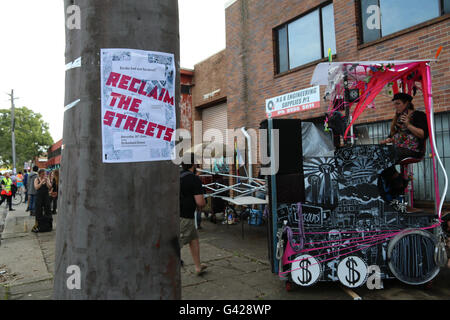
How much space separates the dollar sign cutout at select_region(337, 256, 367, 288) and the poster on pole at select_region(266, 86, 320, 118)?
601 cm

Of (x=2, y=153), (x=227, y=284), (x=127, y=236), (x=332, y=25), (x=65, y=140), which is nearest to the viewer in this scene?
(x=127, y=236)

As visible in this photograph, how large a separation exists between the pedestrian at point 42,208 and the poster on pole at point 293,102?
7331mm

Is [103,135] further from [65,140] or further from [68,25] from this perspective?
[68,25]

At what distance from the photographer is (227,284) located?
4738mm

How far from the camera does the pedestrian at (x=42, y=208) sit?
9.29 meters

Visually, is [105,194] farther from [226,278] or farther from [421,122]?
[421,122]

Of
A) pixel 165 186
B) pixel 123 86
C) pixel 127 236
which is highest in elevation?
pixel 123 86

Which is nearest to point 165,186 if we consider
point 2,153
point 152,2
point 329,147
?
point 152,2

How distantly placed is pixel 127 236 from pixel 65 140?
25.1 inches

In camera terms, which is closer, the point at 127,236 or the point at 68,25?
the point at 127,236

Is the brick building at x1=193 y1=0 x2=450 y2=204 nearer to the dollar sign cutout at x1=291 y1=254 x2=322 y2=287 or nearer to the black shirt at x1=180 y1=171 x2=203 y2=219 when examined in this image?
the dollar sign cutout at x1=291 y1=254 x2=322 y2=287

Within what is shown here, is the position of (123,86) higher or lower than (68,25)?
lower

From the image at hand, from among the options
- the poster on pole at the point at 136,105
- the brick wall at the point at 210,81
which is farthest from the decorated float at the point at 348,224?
the brick wall at the point at 210,81

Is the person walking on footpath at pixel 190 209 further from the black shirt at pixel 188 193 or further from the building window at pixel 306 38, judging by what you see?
the building window at pixel 306 38
